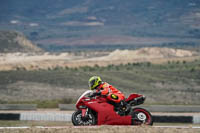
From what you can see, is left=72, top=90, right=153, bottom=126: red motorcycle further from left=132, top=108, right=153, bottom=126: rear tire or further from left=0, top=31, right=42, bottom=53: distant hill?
left=0, top=31, right=42, bottom=53: distant hill

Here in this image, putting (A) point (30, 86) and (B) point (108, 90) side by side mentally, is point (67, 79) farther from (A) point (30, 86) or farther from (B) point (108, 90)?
(B) point (108, 90)

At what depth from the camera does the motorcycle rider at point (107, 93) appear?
15.5 meters

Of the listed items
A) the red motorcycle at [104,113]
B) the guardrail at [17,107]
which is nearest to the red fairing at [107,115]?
the red motorcycle at [104,113]

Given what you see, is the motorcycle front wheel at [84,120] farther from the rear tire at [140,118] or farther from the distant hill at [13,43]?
the distant hill at [13,43]

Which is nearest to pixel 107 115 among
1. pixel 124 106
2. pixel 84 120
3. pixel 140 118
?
pixel 124 106

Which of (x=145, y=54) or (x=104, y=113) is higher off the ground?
(x=145, y=54)

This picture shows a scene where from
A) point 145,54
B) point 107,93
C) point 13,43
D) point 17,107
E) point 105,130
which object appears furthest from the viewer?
point 13,43

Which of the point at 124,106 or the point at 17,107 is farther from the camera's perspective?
the point at 17,107

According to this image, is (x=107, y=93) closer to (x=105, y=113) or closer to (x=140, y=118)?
(x=105, y=113)

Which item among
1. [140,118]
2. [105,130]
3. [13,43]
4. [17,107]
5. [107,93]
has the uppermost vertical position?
[13,43]

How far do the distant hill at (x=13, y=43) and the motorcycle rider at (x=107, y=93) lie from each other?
104013 mm

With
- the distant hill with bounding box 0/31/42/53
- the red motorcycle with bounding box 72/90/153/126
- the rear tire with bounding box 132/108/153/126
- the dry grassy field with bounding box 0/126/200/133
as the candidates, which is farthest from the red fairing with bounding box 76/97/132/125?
the distant hill with bounding box 0/31/42/53

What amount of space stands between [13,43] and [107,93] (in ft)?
375

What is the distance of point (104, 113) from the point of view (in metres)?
15.5
